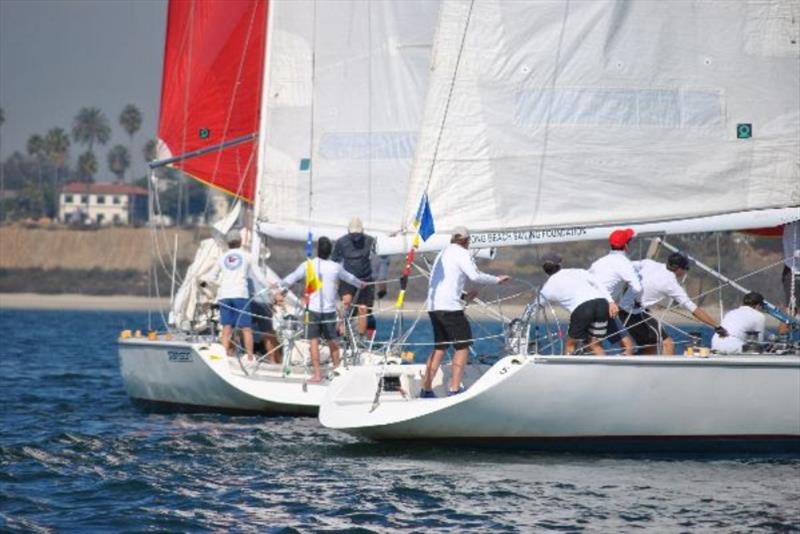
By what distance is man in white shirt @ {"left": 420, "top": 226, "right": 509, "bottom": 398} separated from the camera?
15.6 metres

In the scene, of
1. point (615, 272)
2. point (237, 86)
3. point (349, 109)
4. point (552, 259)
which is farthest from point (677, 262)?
point (237, 86)

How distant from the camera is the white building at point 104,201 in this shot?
148125 millimetres

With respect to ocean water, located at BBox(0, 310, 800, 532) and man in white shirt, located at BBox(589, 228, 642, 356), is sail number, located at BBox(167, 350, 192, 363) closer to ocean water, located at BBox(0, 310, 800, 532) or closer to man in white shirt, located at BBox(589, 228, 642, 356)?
ocean water, located at BBox(0, 310, 800, 532)

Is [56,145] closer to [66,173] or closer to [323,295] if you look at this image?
[66,173]

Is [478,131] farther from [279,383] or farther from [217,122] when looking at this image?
[217,122]

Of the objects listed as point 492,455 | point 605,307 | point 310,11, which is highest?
point 310,11

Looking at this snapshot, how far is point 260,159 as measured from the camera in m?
22.7

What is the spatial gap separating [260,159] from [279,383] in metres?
4.74

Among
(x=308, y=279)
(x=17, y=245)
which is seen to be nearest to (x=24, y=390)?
(x=308, y=279)

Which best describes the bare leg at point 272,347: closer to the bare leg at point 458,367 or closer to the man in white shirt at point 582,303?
the bare leg at point 458,367

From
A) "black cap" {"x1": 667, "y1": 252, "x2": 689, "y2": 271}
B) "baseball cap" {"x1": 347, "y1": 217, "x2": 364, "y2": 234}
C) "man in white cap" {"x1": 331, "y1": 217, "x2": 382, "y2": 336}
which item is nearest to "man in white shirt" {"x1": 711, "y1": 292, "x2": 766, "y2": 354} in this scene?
"black cap" {"x1": 667, "y1": 252, "x2": 689, "y2": 271}

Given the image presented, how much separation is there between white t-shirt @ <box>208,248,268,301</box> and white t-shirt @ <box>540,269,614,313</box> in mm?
4749

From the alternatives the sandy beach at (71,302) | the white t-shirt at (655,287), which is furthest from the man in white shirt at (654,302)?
the sandy beach at (71,302)

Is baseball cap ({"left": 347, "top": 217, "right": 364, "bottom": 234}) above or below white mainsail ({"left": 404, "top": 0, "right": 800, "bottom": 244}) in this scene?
below
